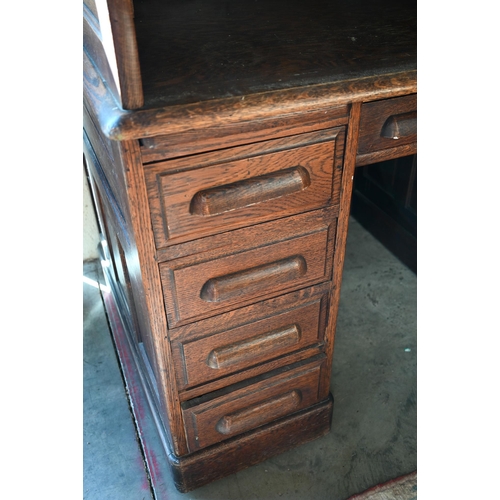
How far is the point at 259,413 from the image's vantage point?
121 centimetres

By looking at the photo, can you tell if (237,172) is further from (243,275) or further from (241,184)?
(243,275)

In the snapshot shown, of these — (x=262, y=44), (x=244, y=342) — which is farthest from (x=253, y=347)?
(x=262, y=44)

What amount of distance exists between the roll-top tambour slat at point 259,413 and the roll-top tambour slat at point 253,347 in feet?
0.56

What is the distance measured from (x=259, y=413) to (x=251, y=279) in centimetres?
42

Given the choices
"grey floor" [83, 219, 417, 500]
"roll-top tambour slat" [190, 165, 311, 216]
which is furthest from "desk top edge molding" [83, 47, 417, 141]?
"grey floor" [83, 219, 417, 500]

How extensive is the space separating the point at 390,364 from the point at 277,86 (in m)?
1.14

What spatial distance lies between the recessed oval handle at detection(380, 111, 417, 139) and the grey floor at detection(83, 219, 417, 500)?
883 mm

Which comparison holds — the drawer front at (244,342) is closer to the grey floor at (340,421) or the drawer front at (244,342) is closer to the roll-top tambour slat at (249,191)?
the roll-top tambour slat at (249,191)

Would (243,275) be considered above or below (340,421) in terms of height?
above

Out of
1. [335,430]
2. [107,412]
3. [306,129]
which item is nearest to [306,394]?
[335,430]

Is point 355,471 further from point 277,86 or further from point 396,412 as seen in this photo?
point 277,86

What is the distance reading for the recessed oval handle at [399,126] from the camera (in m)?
0.94

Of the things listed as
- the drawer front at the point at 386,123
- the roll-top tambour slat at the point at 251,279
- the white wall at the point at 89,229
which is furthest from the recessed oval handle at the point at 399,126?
the white wall at the point at 89,229

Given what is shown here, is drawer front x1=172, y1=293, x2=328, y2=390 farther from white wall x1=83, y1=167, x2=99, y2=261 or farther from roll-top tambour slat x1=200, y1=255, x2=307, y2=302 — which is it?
white wall x1=83, y1=167, x2=99, y2=261
